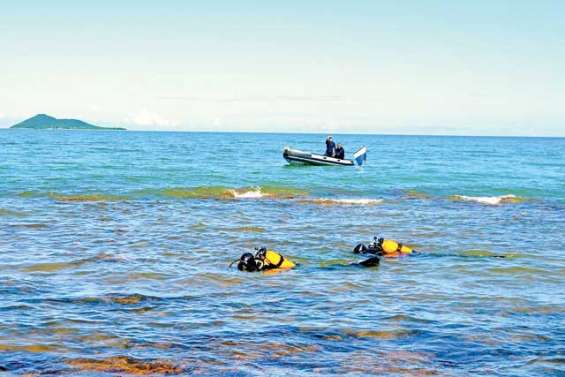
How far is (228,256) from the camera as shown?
17.3m

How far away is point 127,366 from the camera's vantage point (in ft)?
29.4

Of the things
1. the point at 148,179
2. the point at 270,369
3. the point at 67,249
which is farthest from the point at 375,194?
the point at 270,369

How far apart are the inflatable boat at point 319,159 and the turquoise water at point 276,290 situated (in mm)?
17937

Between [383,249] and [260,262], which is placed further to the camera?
[383,249]

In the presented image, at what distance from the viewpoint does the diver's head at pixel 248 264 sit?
15.2m

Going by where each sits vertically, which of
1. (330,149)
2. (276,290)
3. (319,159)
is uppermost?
(330,149)

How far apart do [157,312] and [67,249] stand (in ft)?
21.8

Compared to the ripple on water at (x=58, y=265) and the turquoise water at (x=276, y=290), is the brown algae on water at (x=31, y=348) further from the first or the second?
the ripple on water at (x=58, y=265)

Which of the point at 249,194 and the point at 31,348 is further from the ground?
the point at 249,194

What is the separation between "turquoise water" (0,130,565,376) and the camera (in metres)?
9.54

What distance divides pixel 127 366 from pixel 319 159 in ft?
134

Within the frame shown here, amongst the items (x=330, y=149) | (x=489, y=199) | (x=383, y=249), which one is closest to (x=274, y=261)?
(x=383, y=249)

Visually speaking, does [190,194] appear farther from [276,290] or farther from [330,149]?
[276,290]

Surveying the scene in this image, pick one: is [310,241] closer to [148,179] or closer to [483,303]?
[483,303]
